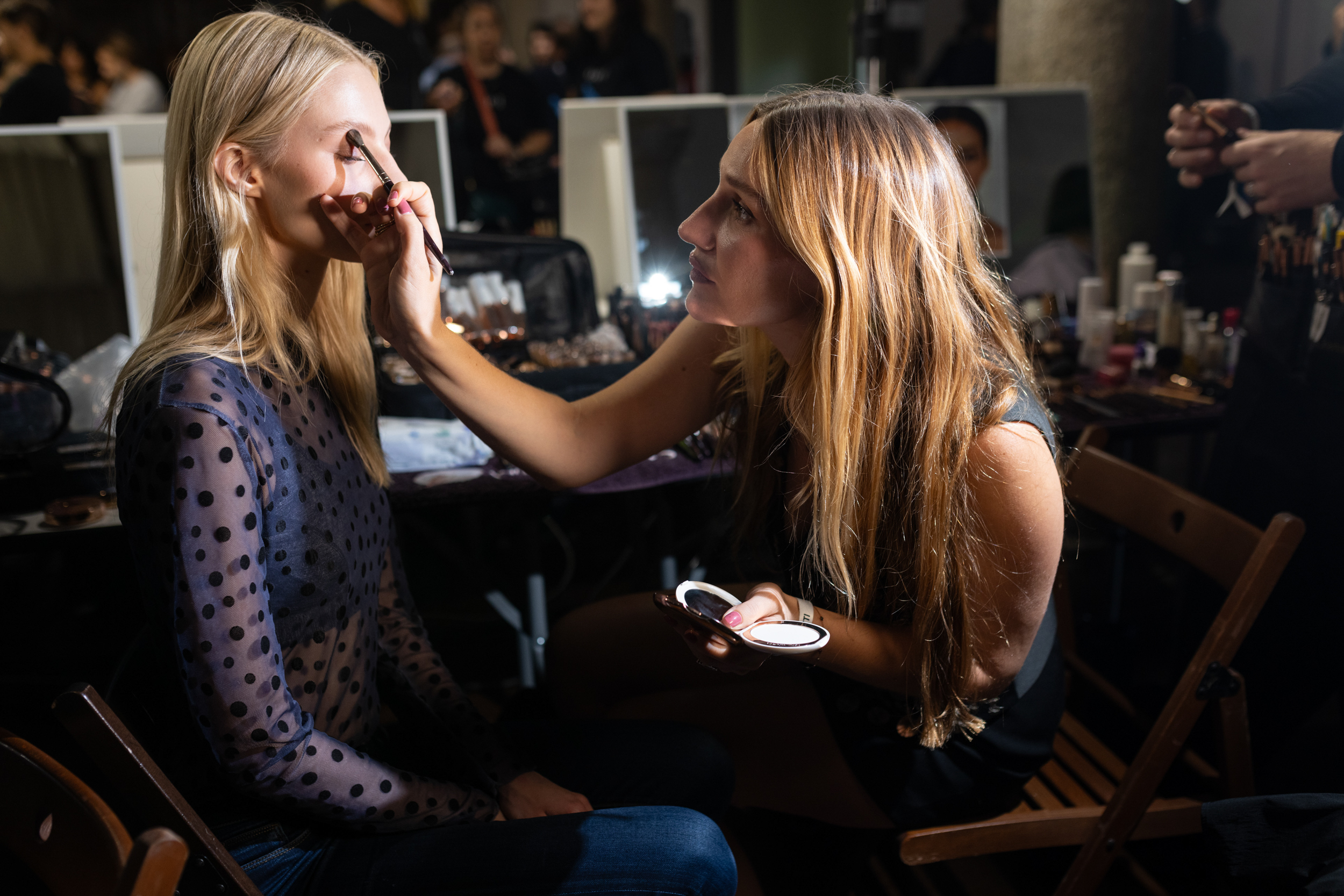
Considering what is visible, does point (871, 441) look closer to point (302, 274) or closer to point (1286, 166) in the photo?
point (302, 274)

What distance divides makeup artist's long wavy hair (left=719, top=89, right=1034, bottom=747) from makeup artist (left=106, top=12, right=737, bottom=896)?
374 mm

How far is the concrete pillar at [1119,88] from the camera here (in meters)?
3.13

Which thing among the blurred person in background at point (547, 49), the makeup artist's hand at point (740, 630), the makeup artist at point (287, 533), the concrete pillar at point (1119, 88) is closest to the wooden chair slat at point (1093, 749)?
the makeup artist's hand at point (740, 630)

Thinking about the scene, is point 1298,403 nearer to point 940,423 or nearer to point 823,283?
point 940,423

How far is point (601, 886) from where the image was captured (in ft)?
3.25

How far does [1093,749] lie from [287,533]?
1225mm

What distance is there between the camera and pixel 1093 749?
57.3 inches

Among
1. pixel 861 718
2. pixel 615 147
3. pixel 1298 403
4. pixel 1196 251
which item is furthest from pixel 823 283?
pixel 1196 251

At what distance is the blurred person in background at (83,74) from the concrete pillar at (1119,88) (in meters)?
5.94

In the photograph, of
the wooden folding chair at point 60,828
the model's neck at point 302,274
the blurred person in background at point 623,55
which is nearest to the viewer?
the wooden folding chair at point 60,828

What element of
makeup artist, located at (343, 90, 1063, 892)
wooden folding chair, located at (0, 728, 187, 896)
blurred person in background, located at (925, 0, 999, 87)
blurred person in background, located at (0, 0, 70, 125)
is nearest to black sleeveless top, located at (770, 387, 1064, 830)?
makeup artist, located at (343, 90, 1063, 892)

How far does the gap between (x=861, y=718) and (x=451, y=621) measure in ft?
5.27

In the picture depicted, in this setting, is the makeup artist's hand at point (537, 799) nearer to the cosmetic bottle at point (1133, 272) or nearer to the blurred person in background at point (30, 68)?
the cosmetic bottle at point (1133, 272)

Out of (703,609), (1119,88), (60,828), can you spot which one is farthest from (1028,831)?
(1119,88)
